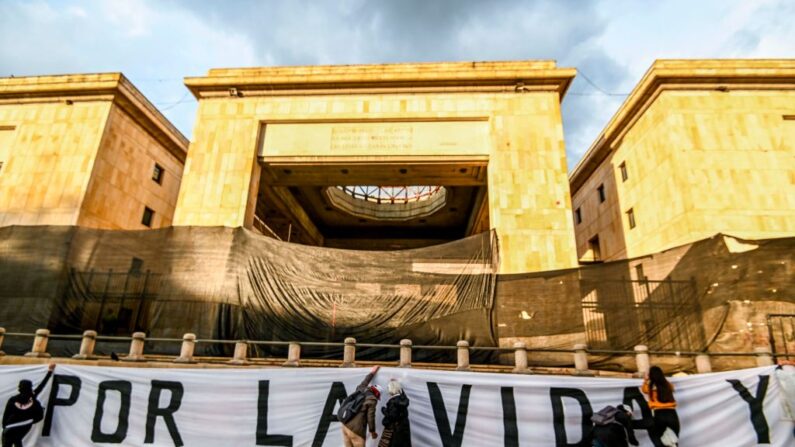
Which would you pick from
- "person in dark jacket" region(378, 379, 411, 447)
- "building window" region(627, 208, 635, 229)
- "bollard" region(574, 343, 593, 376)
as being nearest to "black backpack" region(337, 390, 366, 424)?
"person in dark jacket" region(378, 379, 411, 447)

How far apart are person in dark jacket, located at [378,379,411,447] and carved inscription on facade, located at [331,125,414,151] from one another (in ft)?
44.7

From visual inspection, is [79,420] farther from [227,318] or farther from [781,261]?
[781,261]

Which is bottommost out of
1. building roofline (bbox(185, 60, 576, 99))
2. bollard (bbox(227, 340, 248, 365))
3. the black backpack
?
the black backpack

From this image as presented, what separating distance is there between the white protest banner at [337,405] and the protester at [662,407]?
409 millimetres

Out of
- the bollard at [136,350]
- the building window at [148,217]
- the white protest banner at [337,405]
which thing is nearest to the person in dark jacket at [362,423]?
the white protest banner at [337,405]

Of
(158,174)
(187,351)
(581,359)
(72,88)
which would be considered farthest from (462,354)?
(72,88)

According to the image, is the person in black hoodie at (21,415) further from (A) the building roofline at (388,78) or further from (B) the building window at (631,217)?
(B) the building window at (631,217)

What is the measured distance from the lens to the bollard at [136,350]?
12.5m

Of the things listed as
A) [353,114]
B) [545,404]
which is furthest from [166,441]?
[353,114]

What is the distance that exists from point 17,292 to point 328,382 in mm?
14401

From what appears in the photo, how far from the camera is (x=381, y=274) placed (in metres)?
14.7

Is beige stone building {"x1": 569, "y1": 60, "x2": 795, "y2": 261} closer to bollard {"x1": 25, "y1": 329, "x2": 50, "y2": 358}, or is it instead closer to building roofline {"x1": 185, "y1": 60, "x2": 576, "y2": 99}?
building roofline {"x1": 185, "y1": 60, "x2": 576, "y2": 99}

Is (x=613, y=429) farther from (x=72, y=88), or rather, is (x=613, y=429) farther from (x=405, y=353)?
(x=72, y=88)

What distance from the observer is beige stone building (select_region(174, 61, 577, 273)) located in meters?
18.5
